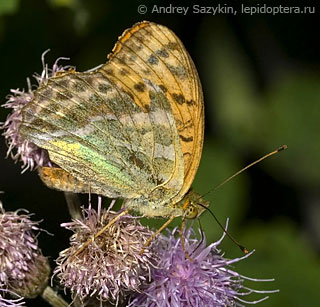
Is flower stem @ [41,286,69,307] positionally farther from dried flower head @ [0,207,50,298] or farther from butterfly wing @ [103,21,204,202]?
butterfly wing @ [103,21,204,202]

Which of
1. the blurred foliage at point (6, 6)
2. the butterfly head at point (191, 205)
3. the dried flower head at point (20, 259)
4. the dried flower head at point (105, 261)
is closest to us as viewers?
the dried flower head at point (105, 261)

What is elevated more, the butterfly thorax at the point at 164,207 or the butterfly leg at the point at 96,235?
the butterfly thorax at the point at 164,207

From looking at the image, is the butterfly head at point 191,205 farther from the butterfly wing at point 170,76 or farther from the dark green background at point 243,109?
the dark green background at point 243,109

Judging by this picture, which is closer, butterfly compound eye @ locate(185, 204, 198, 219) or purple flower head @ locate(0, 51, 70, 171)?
butterfly compound eye @ locate(185, 204, 198, 219)

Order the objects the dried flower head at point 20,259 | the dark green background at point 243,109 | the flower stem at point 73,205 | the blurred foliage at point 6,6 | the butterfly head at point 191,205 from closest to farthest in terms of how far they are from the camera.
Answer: the dried flower head at point 20,259, the butterfly head at point 191,205, the flower stem at point 73,205, the blurred foliage at point 6,6, the dark green background at point 243,109

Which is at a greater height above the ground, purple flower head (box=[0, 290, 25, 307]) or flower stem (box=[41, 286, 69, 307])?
purple flower head (box=[0, 290, 25, 307])

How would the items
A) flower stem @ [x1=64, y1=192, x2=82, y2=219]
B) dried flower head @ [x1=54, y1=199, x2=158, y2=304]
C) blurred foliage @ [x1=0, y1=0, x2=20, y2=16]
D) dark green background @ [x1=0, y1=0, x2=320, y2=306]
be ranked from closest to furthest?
dried flower head @ [x1=54, y1=199, x2=158, y2=304]
flower stem @ [x1=64, y1=192, x2=82, y2=219]
blurred foliage @ [x1=0, y1=0, x2=20, y2=16]
dark green background @ [x1=0, y1=0, x2=320, y2=306]

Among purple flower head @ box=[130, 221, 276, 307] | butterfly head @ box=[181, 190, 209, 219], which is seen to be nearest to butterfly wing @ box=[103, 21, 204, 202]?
butterfly head @ box=[181, 190, 209, 219]

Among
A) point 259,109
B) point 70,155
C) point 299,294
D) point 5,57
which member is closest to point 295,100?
point 259,109

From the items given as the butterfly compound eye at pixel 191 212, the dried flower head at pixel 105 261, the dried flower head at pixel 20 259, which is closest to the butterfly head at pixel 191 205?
the butterfly compound eye at pixel 191 212
